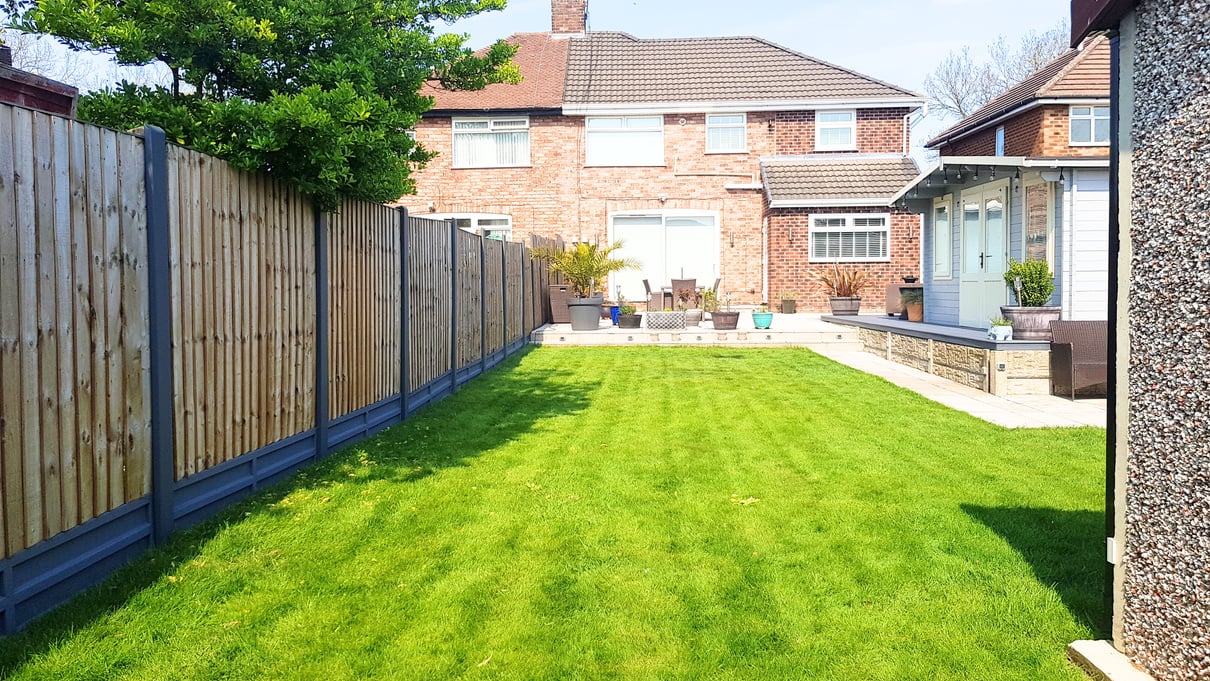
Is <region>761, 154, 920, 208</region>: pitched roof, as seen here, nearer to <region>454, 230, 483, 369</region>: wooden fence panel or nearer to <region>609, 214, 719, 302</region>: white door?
<region>609, 214, 719, 302</region>: white door

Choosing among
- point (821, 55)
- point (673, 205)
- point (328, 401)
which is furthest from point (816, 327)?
point (328, 401)

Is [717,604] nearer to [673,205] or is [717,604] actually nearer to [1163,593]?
[1163,593]

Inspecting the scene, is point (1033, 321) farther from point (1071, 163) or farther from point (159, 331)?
point (159, 331)

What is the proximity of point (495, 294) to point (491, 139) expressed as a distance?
11840mm

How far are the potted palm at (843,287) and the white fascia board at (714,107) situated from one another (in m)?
4.35

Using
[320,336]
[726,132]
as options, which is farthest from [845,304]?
[320,336]

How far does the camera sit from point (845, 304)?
19.6 m

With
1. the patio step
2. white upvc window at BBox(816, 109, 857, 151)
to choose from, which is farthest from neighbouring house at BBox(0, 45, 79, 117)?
white upvc window at BBox(816, 109, 857, 151)

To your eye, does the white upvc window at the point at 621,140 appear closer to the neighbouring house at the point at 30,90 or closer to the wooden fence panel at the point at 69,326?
the neighbouring house at the point at 30,90

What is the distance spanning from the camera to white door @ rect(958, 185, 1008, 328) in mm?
12281

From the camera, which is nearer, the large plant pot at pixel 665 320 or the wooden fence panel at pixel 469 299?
the wooden fence panel at pixel 469 299

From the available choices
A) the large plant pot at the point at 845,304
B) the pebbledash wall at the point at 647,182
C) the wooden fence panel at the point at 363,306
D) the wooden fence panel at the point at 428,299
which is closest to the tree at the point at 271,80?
the wooden fence panel at the point at 363,306

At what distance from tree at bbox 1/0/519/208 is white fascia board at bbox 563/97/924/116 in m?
16.8

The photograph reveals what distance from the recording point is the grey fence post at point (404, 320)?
7539 millimetres
